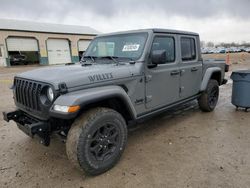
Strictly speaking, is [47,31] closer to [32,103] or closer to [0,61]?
[0,61]

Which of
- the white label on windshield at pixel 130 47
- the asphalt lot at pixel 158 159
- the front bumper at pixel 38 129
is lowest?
the asphalt lot at pixel 158 159

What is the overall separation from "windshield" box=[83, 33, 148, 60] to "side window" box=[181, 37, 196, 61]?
122 centimetres

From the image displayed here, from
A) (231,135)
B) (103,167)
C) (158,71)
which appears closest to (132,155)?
(103,167)

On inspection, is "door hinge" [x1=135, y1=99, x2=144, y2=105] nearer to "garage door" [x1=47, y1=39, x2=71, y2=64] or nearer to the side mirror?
the side mirror

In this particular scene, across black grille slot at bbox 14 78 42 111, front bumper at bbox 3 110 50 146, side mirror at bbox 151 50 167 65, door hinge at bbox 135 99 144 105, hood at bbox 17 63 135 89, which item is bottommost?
front bumper at bbox 3 110 50 146

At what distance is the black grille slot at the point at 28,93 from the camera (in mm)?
2748

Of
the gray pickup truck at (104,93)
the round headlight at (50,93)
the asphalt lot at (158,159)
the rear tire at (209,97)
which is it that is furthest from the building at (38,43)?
the round headlight at (50,93)

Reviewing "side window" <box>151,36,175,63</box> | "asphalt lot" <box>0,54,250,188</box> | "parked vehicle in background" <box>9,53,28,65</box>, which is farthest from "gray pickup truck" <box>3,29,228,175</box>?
"parked vehicle in background" <box>9,53,28,65</box>

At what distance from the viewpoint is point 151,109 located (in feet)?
11.9

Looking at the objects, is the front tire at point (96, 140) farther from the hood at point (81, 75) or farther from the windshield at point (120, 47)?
the windshield at point (120, 47)

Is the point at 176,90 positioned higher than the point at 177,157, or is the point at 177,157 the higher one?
the point at 176,90

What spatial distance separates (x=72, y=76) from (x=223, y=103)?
207 inches

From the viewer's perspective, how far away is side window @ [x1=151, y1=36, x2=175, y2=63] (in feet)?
12.2

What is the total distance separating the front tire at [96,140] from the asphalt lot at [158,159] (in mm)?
187
